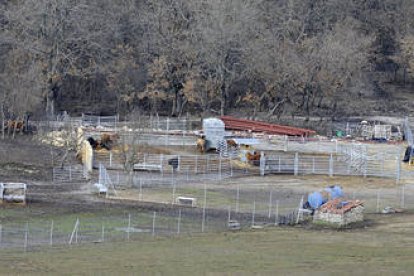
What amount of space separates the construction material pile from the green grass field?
42796mm

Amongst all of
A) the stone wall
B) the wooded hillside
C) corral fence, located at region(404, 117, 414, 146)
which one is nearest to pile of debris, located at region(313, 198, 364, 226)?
the stone wall

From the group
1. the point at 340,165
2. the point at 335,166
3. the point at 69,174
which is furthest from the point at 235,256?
the point at 340,165

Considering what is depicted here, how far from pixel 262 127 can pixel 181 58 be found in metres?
14.4

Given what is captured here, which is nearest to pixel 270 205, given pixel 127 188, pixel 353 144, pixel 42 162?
pixel 127 188

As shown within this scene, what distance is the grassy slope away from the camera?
39.3m

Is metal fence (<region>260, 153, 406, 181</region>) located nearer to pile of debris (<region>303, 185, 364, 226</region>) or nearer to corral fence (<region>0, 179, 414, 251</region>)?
corral fence (<region>0, 179, 414, 251</region>)

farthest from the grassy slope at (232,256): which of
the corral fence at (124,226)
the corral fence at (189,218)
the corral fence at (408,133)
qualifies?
the corral fence at (408,133)

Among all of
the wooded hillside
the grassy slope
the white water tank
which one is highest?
the wooded hillside

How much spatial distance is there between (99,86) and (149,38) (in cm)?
704

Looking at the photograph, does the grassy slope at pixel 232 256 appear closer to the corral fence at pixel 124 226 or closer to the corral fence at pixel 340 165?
the corral fence at pixel 124 226

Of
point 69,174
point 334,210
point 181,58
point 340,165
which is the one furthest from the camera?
point 181,58

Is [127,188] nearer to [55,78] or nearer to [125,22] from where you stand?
[55,78]

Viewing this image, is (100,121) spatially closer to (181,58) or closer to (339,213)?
(181,58)

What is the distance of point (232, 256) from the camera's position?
139 ft
